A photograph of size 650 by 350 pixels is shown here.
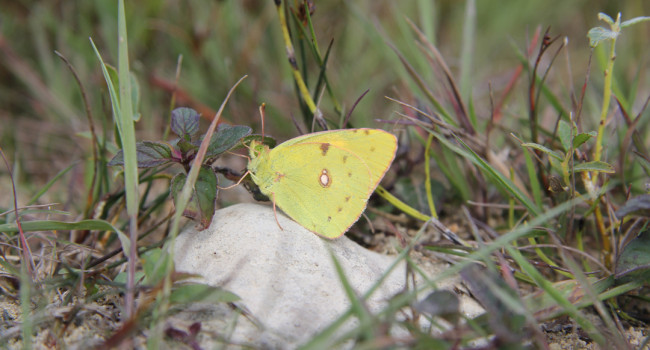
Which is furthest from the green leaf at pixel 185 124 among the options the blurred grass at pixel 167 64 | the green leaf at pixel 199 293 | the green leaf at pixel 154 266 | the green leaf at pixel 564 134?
the green leaf at pixel 564 134

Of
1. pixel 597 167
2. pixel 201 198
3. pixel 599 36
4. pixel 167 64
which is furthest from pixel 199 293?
pixel 167 64

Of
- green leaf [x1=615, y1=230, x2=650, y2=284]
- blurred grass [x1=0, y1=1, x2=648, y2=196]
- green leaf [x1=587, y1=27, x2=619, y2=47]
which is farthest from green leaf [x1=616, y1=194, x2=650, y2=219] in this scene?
blurred grass [x1=0, y1=1, x2=648, y2=196]

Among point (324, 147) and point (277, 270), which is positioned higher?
point (324, 147)

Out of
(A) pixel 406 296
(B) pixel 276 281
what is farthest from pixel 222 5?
(A) pixel 406 296

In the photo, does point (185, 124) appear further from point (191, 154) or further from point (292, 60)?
point (292, 60)

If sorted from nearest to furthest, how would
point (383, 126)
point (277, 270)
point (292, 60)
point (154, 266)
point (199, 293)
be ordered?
point (199, 293) → point (154, 266) → point (277, 270) → point (292, 60) → point (383, 126)

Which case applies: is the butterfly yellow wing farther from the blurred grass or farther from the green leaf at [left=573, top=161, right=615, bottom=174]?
the blurred grass

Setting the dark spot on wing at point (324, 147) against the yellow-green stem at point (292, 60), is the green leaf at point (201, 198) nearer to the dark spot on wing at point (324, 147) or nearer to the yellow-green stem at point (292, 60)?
the dark spot on wing at point (324, 147)
